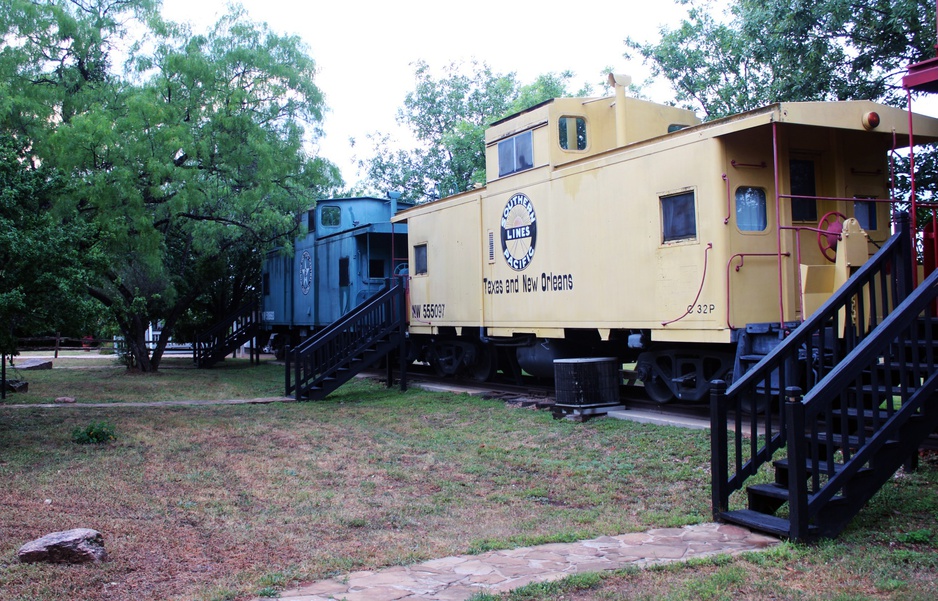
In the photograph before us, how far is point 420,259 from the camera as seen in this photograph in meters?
16.3

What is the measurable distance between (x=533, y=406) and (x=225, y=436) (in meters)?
4.38

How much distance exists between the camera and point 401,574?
A: 15.3 feet

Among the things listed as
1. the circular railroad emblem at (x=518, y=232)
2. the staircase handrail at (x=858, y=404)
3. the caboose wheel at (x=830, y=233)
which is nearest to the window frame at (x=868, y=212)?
the caboose wheel at (x=830, y=233)

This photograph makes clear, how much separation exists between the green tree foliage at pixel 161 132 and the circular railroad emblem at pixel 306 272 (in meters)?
0.80

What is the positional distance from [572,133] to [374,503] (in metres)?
7.57

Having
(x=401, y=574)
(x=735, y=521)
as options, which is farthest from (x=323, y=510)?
(x=735, y=521)

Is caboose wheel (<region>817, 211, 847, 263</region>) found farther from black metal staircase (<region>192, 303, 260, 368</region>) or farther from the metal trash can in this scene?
black metal staircase (<region>192, 303, 260, 368</region>)

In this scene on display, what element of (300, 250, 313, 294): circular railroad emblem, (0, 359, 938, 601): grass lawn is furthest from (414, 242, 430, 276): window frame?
(300, 250, 313, 294): circular railroad emblem

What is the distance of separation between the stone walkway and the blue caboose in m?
12.0

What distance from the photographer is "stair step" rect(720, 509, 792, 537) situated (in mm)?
5149

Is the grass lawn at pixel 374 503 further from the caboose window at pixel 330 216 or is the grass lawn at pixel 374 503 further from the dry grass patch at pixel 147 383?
the caboose window at pixel 330 216

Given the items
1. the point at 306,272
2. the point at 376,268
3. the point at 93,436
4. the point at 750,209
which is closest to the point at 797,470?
the point at 750,209

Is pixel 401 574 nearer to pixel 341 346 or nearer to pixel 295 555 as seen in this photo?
pixel 295 555

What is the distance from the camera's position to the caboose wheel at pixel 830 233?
900cm
